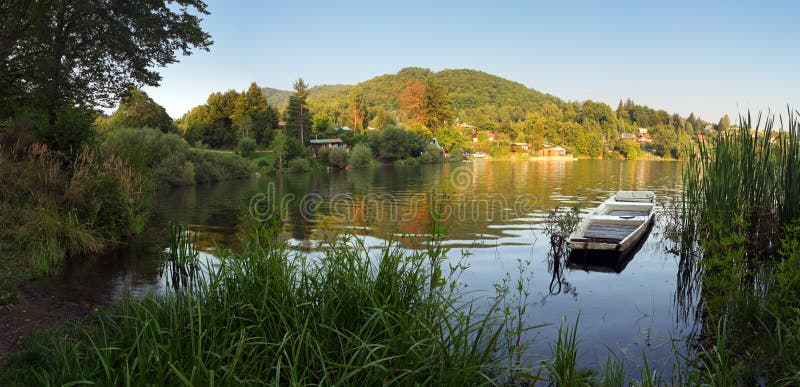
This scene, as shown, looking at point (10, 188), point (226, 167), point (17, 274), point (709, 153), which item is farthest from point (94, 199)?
point (226, 167)

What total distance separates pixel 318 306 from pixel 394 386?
1109mm

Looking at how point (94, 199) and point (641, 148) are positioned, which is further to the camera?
point (641, 148)

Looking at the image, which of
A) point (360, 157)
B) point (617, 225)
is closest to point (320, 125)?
point (360, 157)

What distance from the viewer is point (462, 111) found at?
458 feet

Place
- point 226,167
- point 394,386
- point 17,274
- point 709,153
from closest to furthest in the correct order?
point 394,386 → point 17,274 → point 709,153 → point 226,167

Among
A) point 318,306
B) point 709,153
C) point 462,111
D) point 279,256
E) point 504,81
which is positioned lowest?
point 318,306

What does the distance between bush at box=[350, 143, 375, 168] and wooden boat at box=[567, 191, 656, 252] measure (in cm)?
4324

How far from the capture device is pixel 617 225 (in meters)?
12.2

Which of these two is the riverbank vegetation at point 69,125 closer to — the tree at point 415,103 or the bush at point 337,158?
the bush at point 337,158

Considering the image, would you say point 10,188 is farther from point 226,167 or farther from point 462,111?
point 462,111

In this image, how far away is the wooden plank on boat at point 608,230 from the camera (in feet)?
34.8

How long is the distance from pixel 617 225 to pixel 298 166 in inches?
1566

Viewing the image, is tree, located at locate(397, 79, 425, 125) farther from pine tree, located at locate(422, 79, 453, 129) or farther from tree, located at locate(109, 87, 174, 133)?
tree, located at locate(109, 87, 174, 133)

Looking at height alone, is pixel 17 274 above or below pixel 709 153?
below
